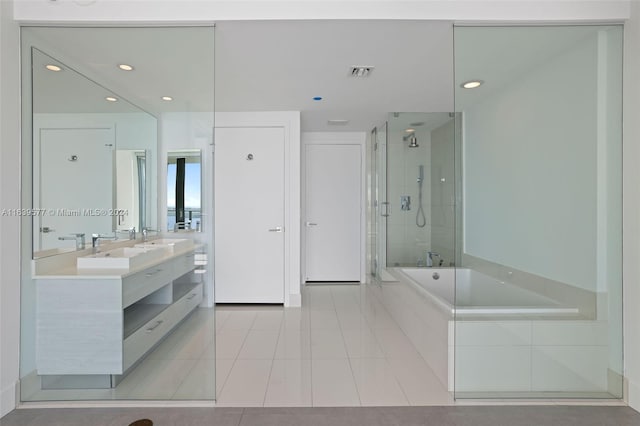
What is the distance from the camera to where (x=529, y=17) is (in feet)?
7.20

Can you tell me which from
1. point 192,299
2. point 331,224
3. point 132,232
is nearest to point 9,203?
point 132,232

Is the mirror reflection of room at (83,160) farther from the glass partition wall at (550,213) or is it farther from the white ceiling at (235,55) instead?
the glass partition wall at (550,213)

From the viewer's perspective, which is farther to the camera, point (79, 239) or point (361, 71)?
point (361, 71)

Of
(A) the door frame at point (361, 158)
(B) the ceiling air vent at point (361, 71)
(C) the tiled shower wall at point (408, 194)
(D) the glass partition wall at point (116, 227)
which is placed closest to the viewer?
(D) the glass partition wall at point (116, 227)

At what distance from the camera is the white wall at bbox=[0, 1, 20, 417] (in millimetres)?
2049

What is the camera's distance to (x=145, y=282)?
94.1 inches

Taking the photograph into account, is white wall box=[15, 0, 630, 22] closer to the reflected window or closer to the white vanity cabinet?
the reflected window

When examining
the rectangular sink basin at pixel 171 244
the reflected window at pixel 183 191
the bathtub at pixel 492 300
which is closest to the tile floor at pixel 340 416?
the bathtub at pixel 492 300

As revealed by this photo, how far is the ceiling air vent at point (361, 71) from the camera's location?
2945mm

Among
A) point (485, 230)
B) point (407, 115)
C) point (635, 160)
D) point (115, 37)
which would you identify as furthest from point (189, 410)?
point (407, 115)

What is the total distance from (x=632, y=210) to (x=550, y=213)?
0.40 metres

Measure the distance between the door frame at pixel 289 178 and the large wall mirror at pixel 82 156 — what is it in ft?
6.82

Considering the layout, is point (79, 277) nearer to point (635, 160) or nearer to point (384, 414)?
point (384, 414)

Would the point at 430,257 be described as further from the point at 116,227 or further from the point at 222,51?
the point at 116,227
